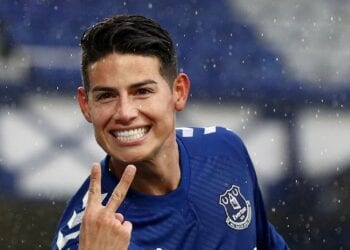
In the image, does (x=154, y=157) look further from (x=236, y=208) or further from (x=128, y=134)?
(x=236, y=208)

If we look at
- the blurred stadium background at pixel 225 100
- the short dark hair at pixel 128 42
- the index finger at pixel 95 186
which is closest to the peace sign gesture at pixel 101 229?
the index finger at pixel 95 186

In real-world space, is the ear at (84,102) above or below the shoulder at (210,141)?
above

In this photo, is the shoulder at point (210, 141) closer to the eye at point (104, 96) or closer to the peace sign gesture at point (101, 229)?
the eye at point (104, 96)

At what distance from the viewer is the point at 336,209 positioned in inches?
186

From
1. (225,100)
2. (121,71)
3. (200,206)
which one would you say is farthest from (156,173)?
(225,100)

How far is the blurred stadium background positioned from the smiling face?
2.02 metres

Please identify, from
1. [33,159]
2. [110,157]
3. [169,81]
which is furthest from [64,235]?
[33,159]

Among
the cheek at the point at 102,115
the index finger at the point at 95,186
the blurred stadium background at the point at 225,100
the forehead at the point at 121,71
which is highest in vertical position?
the forehead at the point at 121,71

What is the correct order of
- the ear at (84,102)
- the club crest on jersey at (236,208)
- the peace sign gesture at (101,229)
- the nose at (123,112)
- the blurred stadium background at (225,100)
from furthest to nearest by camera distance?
the blurred stadium background at (225,100) → the club crest on jersey at (236,208) → the ear at (84,102) → the nose at (123,112) → the peace sign gesture at (101,229)

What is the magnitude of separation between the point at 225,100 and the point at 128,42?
2.15 m

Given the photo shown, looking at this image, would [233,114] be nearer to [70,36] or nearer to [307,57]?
[307,57]

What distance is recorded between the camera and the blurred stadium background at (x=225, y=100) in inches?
177

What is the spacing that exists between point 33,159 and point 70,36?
0.58 m

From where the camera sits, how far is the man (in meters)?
2.41
